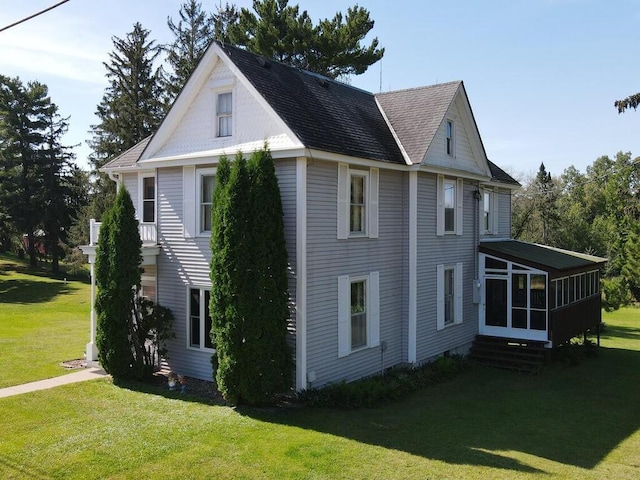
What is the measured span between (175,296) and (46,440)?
5.74 metres

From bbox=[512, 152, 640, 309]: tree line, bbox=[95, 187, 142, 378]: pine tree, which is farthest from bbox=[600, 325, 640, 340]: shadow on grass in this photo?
bbox=[95, 187, 142, 378]: pine tree

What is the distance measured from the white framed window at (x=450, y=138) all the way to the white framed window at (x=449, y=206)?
95 centimetres

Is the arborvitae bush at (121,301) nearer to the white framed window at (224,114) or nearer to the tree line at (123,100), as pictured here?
the white framed window at (224,114)

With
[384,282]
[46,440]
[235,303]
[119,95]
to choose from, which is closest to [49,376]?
[46,440]

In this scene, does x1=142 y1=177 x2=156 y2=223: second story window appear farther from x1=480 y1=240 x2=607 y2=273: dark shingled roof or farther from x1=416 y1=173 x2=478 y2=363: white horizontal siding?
x1=480 y1=240 x2=607 y2=273: dark shingled roof

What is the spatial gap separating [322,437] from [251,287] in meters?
3.63

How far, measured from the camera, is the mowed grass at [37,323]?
16.7 m

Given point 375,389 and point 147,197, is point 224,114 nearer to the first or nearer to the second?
point 147,197

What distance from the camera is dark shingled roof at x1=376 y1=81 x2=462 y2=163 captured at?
1722cm

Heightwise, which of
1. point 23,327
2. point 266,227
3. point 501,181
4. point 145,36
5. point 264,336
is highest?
point 145,36

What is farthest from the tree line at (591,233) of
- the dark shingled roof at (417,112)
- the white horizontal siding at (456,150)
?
the dark shingled roof at (417,112)

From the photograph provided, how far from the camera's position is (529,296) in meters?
19.2

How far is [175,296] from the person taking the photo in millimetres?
15625

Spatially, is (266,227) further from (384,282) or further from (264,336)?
(384,282)
